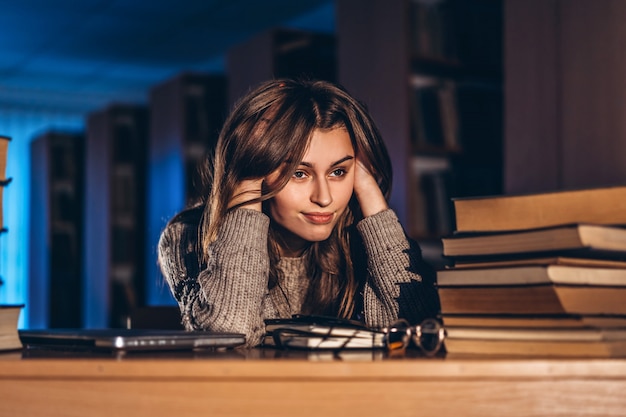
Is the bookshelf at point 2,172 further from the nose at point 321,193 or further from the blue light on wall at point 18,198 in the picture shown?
the blue light on wall at point 18,198

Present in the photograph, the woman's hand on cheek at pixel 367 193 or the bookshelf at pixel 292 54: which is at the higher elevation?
the bookshelf at pixel 292 54

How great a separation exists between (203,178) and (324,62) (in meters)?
2.85

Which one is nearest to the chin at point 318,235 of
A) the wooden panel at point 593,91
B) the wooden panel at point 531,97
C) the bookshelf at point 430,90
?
the wooden panel at point 593,91

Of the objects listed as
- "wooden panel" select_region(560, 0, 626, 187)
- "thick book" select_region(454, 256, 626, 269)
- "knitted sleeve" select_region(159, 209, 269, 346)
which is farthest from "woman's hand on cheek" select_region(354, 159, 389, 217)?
"wooden panel" select_region(560, 0, 626, 187)

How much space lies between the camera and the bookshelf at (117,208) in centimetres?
597

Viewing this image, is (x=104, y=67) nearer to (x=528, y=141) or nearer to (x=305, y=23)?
(x=305, y=23)

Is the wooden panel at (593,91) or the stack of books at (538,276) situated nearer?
the stack of books at (538,276)

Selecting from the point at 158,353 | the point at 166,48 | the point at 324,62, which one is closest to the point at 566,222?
the point at 158,353

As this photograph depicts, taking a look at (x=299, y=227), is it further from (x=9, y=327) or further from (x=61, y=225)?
(x=61, y=225)

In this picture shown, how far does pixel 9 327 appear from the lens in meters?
1.01

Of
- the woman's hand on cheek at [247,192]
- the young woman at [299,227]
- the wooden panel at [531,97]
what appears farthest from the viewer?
the wooden panel at [531,97]

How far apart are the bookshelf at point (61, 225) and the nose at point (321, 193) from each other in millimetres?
5460

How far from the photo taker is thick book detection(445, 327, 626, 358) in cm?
89

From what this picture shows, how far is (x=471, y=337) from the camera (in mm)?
943
